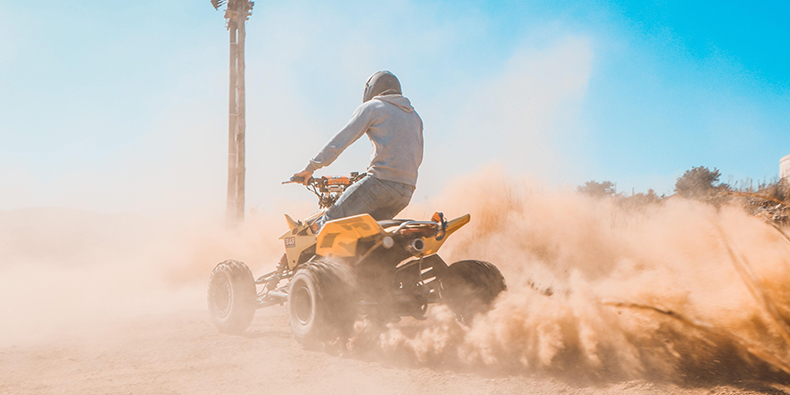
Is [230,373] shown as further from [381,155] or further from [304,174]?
[381,155]

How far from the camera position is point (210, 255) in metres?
12.2

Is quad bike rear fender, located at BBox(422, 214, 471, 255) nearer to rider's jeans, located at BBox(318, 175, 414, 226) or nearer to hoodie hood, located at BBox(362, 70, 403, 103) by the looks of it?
rider's jeans, located at BBox(318, 175, 414, 226)

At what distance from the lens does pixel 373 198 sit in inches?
169

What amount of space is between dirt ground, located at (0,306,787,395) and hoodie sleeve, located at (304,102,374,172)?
1644 mm

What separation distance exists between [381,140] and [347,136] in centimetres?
29

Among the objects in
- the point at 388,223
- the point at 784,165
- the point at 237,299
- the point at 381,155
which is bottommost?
the point at 237,299

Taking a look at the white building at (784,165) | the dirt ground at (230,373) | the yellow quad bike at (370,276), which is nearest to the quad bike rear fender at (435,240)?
the yellow quad bike at (370,276)

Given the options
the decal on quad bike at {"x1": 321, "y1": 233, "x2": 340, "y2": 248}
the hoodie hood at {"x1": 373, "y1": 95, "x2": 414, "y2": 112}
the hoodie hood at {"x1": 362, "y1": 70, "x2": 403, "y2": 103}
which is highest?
the hoodie hood at {"x1": 362, "y1": 70, "x2": 403, "y2": 103}

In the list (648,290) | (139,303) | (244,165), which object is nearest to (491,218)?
(648,290)

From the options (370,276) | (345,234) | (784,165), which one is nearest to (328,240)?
(345,234)

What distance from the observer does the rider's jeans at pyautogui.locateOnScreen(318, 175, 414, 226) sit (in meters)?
4.25

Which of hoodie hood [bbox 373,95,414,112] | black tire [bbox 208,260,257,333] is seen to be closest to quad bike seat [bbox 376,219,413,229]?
hoodie hood [bbox 373,95,414,112]

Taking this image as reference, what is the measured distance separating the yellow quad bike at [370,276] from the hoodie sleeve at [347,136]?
395mm

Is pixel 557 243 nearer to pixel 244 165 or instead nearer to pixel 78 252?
pixel 244 165
